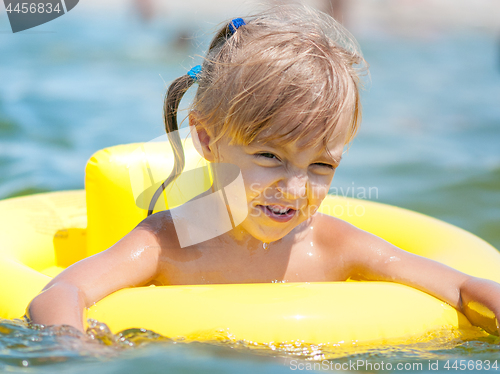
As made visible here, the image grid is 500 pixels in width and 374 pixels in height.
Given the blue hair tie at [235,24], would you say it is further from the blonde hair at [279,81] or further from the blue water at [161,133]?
the blue water at [161,133]

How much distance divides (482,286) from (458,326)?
0.51 feet

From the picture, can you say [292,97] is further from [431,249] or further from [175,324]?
[431,249]

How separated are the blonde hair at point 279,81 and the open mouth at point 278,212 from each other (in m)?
0.23

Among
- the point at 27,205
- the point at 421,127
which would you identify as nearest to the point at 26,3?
the point at 421,127

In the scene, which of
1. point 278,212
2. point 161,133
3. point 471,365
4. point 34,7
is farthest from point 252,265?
point 34,7

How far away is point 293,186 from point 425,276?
1.89 feet

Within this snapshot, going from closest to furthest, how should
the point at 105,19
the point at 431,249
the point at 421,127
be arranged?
the point at 431,249 < the point at 421,127 < the point at 105,19

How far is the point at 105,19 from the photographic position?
16.3 meters

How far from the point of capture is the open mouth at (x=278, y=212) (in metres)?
1.90

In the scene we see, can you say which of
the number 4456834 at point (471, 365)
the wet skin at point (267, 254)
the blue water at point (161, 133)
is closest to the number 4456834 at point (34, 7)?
the blue water at point (161, 133)

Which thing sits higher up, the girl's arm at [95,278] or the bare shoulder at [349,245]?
the bare shoulder at [349,245]

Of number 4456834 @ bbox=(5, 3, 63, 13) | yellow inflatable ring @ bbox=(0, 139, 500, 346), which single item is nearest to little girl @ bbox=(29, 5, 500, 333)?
yellow inflatable ring @ bbox=(0, 139, 500, 346)

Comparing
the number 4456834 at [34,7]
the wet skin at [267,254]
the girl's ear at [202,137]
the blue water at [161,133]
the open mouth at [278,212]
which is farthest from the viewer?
the number 4456834 at [34,7]

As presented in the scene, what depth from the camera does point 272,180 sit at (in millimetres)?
1833
